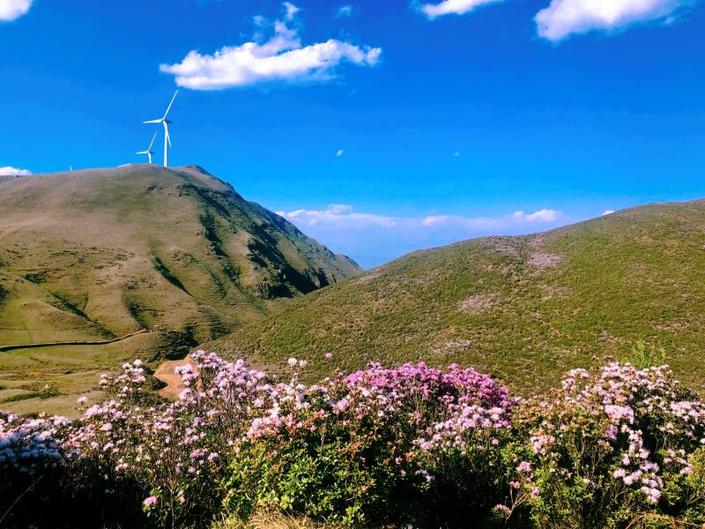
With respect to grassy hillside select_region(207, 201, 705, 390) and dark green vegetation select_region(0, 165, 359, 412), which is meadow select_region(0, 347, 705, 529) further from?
dark green vegetation select_region(0, 165, 359, 412)

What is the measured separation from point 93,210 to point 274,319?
136391 millimetres

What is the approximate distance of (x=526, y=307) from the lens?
50.0 meters

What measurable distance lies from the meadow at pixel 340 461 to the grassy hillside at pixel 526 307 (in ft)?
85.9

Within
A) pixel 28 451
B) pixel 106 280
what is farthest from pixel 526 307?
pixel 106 280

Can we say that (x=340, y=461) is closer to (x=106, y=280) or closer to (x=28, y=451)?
(x=28, y=451)

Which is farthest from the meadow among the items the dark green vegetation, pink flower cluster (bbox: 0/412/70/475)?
the dark green vegetation

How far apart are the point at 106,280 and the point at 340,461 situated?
13617 cm

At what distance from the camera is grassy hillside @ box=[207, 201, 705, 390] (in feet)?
129

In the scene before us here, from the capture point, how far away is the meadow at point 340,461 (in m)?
7.67

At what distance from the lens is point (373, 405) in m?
9.00

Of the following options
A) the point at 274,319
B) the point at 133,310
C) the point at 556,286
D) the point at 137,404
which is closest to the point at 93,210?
the point at 133,310

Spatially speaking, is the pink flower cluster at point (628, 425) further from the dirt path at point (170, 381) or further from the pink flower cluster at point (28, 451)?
the dirt path at point (170, 381)

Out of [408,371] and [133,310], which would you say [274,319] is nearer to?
[408,371]

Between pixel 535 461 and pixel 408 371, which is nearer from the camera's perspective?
pixel 535 461
